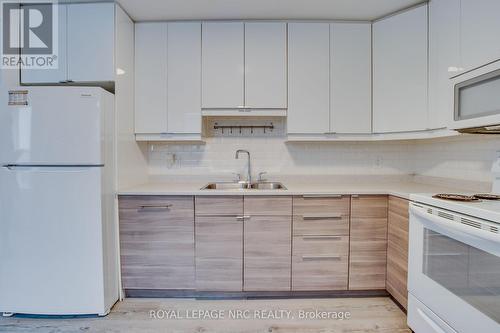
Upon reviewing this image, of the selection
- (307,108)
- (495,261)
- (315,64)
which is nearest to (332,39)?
(315,64)

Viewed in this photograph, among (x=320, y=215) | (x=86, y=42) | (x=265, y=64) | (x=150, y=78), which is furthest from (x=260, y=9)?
(x=320, y=215)

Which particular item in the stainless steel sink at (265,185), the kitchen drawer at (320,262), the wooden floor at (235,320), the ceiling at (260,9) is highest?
the ceiling at (260,9)

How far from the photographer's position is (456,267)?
52.8 inches

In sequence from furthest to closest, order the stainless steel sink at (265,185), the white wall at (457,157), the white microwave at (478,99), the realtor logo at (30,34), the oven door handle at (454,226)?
1. the stainless steel sink at (265,185)
2. the realtor logo at (30,34)
3. the white wall at (457,157)
4. the white microwave at (478,99)
5. the oven door handle at (454,226)

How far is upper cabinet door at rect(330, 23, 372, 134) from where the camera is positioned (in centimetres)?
235

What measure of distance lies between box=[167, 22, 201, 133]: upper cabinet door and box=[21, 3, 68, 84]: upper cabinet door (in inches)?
30.7

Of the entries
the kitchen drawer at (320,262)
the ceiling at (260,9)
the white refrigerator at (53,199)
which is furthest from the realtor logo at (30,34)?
the kitchen drawer at (320,262)

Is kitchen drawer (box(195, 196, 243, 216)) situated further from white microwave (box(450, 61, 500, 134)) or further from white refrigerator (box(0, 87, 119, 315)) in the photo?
white microwave (box(450, 61, 500, 134))

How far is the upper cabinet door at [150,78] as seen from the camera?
2342 mm

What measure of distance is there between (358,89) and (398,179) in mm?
1008

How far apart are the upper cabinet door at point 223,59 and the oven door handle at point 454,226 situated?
62.8 inches

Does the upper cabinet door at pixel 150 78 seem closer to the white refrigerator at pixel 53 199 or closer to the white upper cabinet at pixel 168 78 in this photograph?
the white upper cabinet at pixel 168 78

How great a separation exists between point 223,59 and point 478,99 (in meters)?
1.83

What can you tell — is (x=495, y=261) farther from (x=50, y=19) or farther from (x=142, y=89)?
(x=50, y=19)
